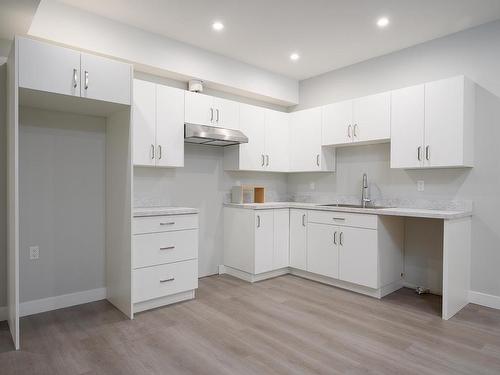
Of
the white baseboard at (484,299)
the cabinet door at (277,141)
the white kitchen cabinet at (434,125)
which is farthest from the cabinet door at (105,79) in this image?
the white baseboard at (484,299)

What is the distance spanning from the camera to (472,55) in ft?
10.8

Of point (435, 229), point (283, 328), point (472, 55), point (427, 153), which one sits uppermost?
point (472, 55)

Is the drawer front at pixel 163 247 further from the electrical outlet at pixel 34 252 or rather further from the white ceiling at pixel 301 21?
the white ceiling at pixel 301 21

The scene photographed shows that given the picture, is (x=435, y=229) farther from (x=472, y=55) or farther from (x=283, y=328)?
(x=283, y=328)

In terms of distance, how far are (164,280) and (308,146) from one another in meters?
2.49

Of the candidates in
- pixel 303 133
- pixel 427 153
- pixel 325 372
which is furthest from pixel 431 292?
pixel 303 133

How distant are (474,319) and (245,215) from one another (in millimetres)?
2435

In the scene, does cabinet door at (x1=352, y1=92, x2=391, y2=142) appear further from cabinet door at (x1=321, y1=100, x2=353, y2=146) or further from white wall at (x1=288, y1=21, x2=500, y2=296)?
white wall at (x1=288, y1=21, x2=500, y2=296)

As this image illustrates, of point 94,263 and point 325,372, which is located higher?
point 94,263

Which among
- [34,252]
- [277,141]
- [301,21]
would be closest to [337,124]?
[277,141]

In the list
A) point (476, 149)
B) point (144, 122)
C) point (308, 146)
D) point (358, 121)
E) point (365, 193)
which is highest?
point (358, 121)

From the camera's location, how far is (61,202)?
3.11 meters

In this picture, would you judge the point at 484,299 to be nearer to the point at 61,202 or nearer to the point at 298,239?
the point at 298,239

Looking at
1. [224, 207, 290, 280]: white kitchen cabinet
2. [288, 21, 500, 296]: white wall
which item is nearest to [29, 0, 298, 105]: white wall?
[288, 21, 500, 296]: white wall
